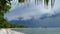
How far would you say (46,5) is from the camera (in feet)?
9.00

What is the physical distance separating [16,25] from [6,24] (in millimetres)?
791

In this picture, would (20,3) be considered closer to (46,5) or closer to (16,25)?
(46,5)

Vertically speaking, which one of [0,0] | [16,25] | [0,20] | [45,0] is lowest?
[16,25]

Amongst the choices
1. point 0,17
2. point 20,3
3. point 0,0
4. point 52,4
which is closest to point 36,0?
point 52,4

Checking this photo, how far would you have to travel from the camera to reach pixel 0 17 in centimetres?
1109

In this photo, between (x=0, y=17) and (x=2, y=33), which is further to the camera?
(x=0, y=17)

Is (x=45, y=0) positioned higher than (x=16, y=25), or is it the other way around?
(x=45, y=0)

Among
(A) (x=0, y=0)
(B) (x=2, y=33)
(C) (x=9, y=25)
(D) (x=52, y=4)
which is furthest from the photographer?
(C) (x=9, y=25)

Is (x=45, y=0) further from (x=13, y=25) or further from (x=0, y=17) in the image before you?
(x=13, y=25)

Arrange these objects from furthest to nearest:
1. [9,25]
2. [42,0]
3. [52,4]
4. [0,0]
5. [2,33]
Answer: [9,25]
[2,33]
[0,0]
[42,0]
[52,4]

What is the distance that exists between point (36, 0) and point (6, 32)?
4.88m

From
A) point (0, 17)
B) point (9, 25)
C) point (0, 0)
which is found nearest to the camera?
point (0, 0)

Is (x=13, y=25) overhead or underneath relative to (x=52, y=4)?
underneath

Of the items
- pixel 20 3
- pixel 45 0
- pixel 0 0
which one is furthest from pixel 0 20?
pixel 45 0
